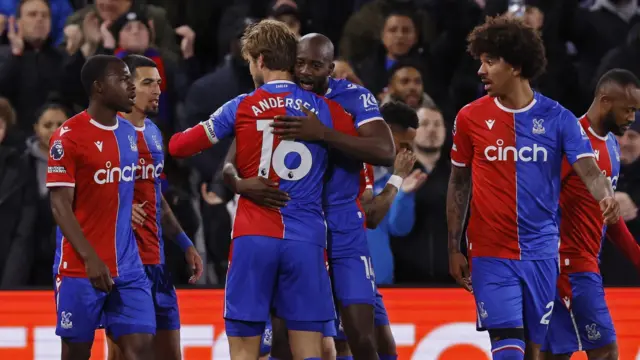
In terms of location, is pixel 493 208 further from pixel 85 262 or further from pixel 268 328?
pixel 85 262

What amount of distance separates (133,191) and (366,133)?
1460 millimetres

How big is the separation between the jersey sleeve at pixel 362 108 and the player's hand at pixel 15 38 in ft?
15.3

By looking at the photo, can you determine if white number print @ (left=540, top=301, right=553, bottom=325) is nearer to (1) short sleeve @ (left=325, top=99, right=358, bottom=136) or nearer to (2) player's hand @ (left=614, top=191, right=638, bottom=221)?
(1) short sleeve @ (left=325, top=99, right=358, bottom=136)

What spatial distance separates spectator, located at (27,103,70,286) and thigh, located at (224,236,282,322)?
3.20 metres

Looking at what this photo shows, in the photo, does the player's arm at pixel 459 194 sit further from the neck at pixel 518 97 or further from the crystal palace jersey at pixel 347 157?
the crystal palace jersey at pixel 347 157

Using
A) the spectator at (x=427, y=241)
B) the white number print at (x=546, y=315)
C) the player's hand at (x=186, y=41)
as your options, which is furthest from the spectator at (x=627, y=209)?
the player's hand at (x=186, y=41)

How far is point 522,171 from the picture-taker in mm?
6984

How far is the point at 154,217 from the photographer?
25.6 ft

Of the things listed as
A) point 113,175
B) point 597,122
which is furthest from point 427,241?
point 113,175

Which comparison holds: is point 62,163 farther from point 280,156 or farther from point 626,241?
point 626,241

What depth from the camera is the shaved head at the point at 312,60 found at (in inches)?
265

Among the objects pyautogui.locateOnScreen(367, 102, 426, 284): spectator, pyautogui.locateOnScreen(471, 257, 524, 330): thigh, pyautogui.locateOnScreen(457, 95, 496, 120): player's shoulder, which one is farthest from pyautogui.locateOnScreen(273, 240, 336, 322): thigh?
pyautogui.locateOnScreen(367, 102, 426, 284): spectator

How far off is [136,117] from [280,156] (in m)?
1.54

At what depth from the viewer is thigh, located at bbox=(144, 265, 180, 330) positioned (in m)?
7.78
